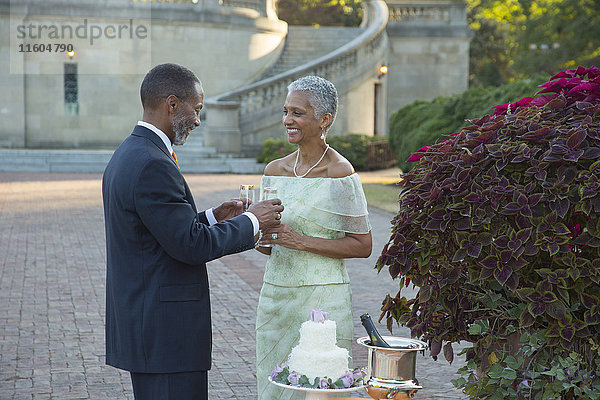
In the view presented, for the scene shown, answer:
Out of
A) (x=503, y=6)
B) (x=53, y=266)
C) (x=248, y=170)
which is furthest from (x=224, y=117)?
(x=503, y=6)

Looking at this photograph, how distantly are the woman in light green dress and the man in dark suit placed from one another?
509mm

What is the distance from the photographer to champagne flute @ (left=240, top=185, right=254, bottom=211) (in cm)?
372

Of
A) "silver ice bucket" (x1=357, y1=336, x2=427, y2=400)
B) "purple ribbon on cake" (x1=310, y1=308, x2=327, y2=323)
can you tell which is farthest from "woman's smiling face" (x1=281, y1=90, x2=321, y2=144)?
"silver ice bucket" (x1=357, y1=336, x2=427, y2=400)

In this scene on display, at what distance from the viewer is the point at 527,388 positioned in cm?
314

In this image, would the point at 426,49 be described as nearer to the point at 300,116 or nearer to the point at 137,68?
the point at 137,68

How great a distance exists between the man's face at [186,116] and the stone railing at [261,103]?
23.4 m

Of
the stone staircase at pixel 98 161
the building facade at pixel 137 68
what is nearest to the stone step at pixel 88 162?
the stone staircase at pixel 98 161

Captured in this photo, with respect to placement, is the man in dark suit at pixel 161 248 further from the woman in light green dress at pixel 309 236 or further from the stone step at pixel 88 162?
the stone step at pixel 88 162

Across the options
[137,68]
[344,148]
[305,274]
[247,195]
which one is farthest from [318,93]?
[137,68]

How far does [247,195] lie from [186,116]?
1.69 feet

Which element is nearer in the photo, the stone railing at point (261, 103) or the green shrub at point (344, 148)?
the green shrub at point (344, 148)

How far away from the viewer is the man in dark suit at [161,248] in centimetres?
318

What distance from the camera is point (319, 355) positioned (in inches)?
117

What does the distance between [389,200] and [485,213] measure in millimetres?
14928
